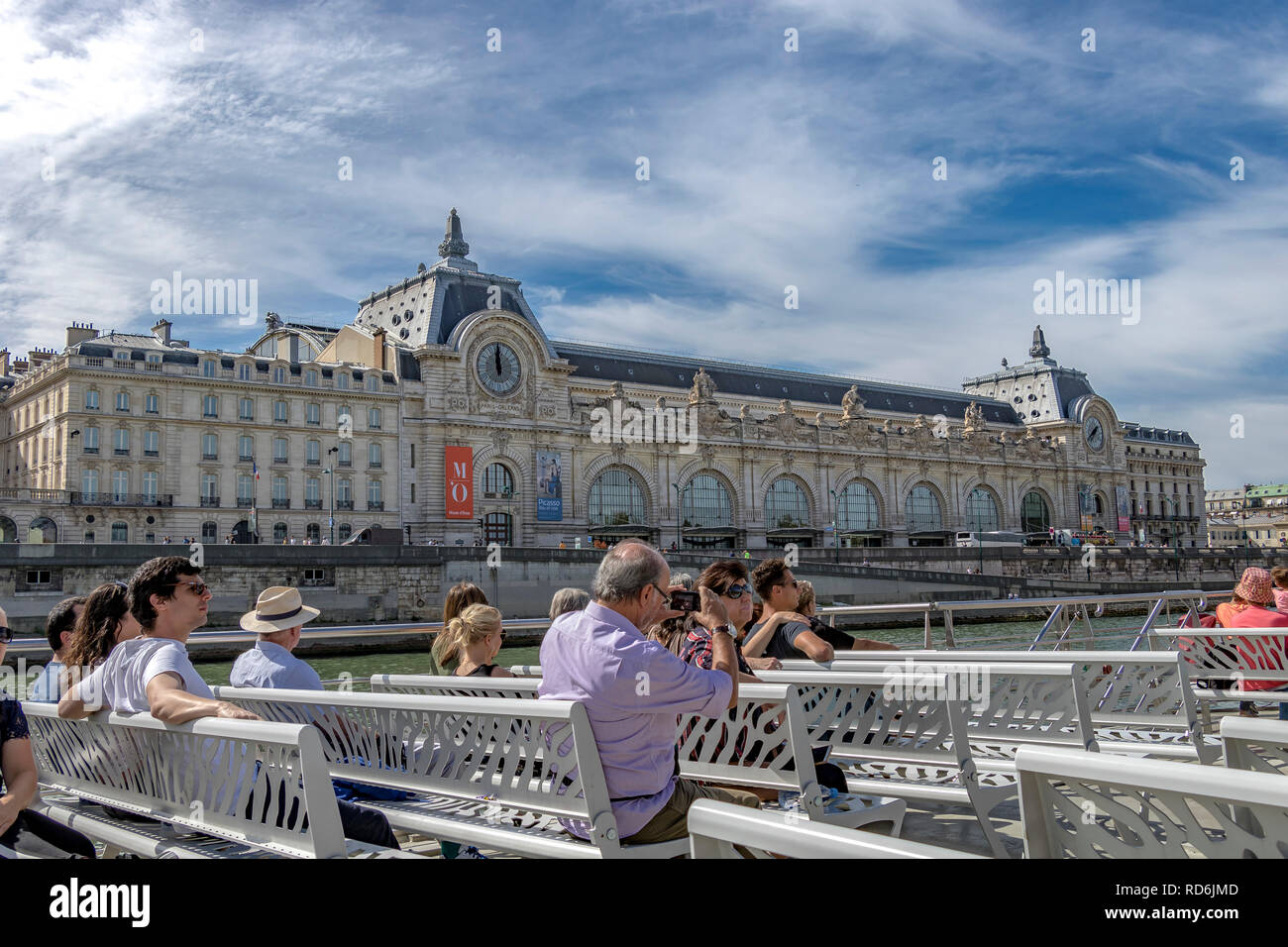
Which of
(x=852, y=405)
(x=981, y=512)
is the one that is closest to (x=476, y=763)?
(x=852, y=405)

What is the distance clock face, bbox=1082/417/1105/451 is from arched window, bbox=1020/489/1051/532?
7024 mm

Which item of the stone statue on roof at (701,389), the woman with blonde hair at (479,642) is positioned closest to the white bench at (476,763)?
the woman with blonde hair at (479,642)

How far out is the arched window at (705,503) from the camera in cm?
5659

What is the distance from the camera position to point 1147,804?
208 cm

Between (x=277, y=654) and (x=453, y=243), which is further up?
(x=453, y=243)

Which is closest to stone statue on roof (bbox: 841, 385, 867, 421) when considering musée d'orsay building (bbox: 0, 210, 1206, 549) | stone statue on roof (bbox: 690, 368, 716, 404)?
musée d'orsay building (bbox: 0, 210, 1206, 549)

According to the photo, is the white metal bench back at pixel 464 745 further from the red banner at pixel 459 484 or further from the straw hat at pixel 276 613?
the red banner at pixel 459 484

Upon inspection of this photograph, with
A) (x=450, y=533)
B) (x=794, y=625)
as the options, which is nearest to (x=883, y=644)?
(x=794, y=625)

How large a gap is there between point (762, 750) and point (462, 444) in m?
46.5

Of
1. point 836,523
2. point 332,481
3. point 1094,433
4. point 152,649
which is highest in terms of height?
point 1094,433

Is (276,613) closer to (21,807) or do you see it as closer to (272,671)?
(272,671)

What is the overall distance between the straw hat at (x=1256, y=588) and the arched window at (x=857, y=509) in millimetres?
55818
